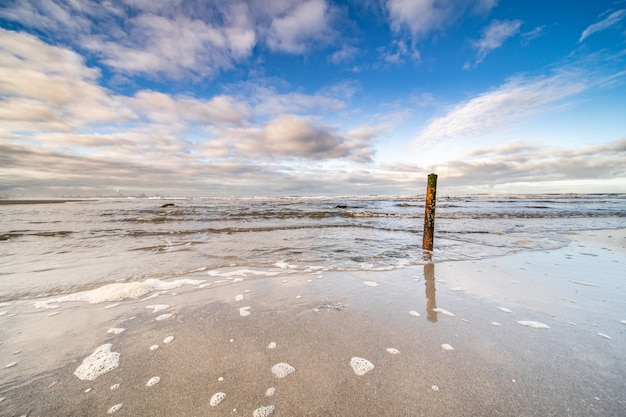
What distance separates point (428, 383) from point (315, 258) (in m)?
4.69

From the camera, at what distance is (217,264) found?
6.08 m

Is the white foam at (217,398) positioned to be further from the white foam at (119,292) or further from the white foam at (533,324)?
the white foam at (533,324)

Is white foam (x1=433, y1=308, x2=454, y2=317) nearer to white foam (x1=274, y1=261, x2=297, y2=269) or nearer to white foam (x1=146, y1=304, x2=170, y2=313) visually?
white foam (x1=274, y1=261, x2=297, y2=269)

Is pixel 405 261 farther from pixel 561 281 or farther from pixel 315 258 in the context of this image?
pixel 561 281

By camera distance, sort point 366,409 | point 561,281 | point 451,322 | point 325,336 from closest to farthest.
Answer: point 366,409, point 325,336, point 451,322, point 561,281

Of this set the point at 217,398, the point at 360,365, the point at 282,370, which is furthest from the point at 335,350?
the point at 217,398

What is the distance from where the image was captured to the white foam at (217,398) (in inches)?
74.4

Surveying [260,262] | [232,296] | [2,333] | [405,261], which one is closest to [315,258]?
[260,262]

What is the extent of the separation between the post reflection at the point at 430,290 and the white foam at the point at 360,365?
133 cm

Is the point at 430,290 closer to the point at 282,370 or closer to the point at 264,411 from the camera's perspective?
the point at 282,370

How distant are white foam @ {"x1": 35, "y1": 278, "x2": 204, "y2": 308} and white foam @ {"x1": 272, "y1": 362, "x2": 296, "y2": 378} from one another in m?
3.12

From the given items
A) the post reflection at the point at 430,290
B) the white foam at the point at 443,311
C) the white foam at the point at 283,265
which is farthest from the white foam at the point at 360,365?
the white foam at the point at 283,265

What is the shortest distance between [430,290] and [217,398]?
12.2ft

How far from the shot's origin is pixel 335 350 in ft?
8.43
